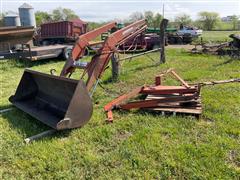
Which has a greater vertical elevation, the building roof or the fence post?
the building roof

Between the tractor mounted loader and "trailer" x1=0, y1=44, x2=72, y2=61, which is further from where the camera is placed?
"trailer" x1=0, y1=44, x2=72, y2=61

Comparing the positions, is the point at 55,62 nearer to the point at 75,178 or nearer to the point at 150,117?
the point at 150,117

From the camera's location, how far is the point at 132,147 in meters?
3.09

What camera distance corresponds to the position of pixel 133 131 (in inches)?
139

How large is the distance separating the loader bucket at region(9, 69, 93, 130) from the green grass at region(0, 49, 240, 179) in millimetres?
169

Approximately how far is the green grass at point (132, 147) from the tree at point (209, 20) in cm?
4428

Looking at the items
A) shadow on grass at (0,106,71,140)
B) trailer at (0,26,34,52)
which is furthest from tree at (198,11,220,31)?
shadow on grass at (0,106,71,140)

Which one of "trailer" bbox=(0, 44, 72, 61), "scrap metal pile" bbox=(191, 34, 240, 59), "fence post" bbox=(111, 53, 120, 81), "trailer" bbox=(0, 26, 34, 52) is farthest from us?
"scrap metal pile" bbox=(191, 34, 240, 59)

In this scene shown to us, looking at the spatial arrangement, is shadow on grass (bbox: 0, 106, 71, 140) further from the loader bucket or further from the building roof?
the building roof

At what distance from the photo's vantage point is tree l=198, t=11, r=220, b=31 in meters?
45.1

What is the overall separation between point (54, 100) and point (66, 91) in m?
0.42

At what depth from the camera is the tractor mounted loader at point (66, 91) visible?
11.2ft

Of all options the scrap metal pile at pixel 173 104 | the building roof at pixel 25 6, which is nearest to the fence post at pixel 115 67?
the scrap metal pile at pixel 173 104

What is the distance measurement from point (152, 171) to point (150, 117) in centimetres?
137
